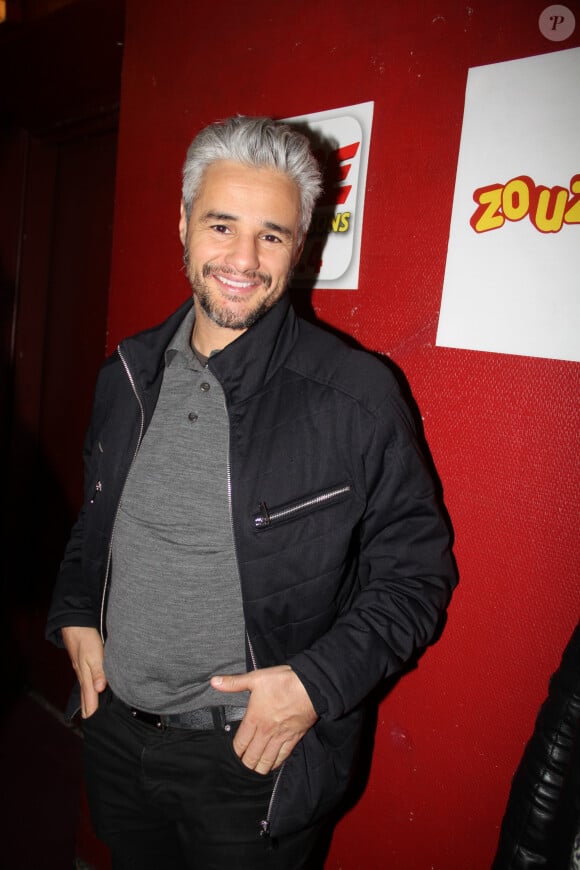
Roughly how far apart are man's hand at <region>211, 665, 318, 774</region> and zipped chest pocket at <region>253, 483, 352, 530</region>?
26 cm

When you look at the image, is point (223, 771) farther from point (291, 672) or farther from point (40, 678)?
point (40, 678)

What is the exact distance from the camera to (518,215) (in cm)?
113

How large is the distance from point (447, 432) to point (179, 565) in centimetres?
64

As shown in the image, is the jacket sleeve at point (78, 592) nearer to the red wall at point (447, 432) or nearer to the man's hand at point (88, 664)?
the man's hand at point (88, 664)

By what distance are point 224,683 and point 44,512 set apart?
2.39m

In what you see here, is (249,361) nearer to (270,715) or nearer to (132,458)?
(132,458)

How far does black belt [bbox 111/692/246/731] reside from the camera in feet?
3.76

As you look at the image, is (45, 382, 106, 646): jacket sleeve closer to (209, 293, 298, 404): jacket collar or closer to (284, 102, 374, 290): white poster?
(209, 293, 298, 404): jacket collar

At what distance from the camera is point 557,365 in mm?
1108

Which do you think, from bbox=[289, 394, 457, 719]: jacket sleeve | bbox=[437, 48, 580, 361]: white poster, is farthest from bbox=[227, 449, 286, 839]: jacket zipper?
bbox=[437, 48, 580, 361]: white poster

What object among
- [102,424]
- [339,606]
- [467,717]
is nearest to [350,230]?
[102,424]

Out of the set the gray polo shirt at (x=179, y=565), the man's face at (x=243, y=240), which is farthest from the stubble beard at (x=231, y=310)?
the gray polo shirt at (x=179, y=565)

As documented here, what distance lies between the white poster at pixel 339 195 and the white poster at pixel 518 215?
0.25 m

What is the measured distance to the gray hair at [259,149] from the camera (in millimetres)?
1196
